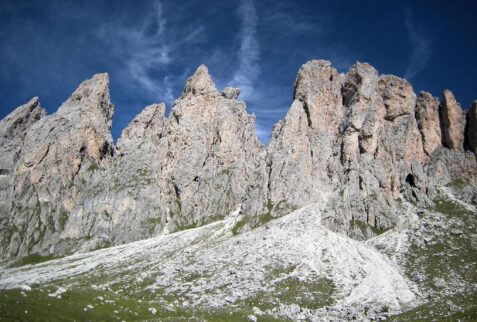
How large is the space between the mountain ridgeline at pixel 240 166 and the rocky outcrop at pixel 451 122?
0.57 meters

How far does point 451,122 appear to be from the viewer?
15888 cm

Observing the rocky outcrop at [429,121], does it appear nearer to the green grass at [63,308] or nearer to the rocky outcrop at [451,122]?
the rocky outcrop at [451,122]

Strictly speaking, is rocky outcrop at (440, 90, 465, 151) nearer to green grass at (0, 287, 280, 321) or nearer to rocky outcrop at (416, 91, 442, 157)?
rocky outcrop at (416, 91, 442, 157)

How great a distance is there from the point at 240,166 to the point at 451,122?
4415 inches

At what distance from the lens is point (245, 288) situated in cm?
6875

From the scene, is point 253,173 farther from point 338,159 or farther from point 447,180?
point 447,180

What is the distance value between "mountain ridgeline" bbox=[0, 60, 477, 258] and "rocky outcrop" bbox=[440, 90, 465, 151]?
0.57 m

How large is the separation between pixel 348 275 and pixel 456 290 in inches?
893

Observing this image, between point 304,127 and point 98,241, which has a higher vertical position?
point 304,127

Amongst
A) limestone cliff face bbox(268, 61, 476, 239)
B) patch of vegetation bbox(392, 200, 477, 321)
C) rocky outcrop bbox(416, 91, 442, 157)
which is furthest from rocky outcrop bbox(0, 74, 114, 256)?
rocky outcrop bbox(416, 91, 442, 157)

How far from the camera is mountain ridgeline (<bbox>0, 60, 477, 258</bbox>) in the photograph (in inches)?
5428

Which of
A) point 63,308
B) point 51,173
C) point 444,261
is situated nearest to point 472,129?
point 444,261

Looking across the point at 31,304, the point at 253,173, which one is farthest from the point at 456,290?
the point at 253,173

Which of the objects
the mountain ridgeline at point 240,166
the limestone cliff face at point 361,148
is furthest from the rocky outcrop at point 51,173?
the limestone cliff face at point 361,148
